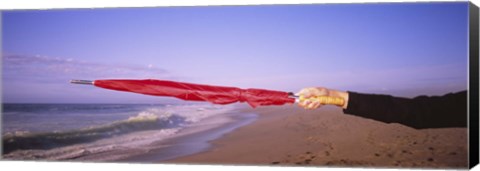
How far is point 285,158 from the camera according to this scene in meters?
5.32

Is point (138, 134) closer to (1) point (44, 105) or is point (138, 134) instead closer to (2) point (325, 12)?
(1) point (44, 105)

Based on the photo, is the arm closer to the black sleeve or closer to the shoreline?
the black sleeve

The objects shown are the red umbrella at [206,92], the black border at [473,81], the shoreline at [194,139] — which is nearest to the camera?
the black border at [473,81]

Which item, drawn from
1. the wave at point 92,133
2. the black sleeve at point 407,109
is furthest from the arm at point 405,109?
the wave at point 92,133

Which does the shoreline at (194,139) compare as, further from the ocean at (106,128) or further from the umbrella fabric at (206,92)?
the umbrella fabric at (206,92)

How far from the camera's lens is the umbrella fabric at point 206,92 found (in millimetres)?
5246

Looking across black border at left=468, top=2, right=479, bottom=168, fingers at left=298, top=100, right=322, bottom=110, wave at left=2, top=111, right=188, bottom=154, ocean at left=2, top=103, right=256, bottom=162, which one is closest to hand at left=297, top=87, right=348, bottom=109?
fingers at left=298, top=100, right=322, bottom=110

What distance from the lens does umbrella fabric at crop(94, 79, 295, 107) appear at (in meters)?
5.25

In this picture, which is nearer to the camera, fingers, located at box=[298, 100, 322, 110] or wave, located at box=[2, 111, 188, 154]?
fingers, located at box=[298, 100, 322, 110]

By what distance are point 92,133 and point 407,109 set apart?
254cm

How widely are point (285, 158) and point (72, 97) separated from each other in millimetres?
1864

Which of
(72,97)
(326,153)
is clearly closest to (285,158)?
(326,153)

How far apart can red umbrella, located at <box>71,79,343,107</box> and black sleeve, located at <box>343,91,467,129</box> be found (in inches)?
19.9

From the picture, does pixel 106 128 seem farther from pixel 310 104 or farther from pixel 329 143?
pixel 329 143
